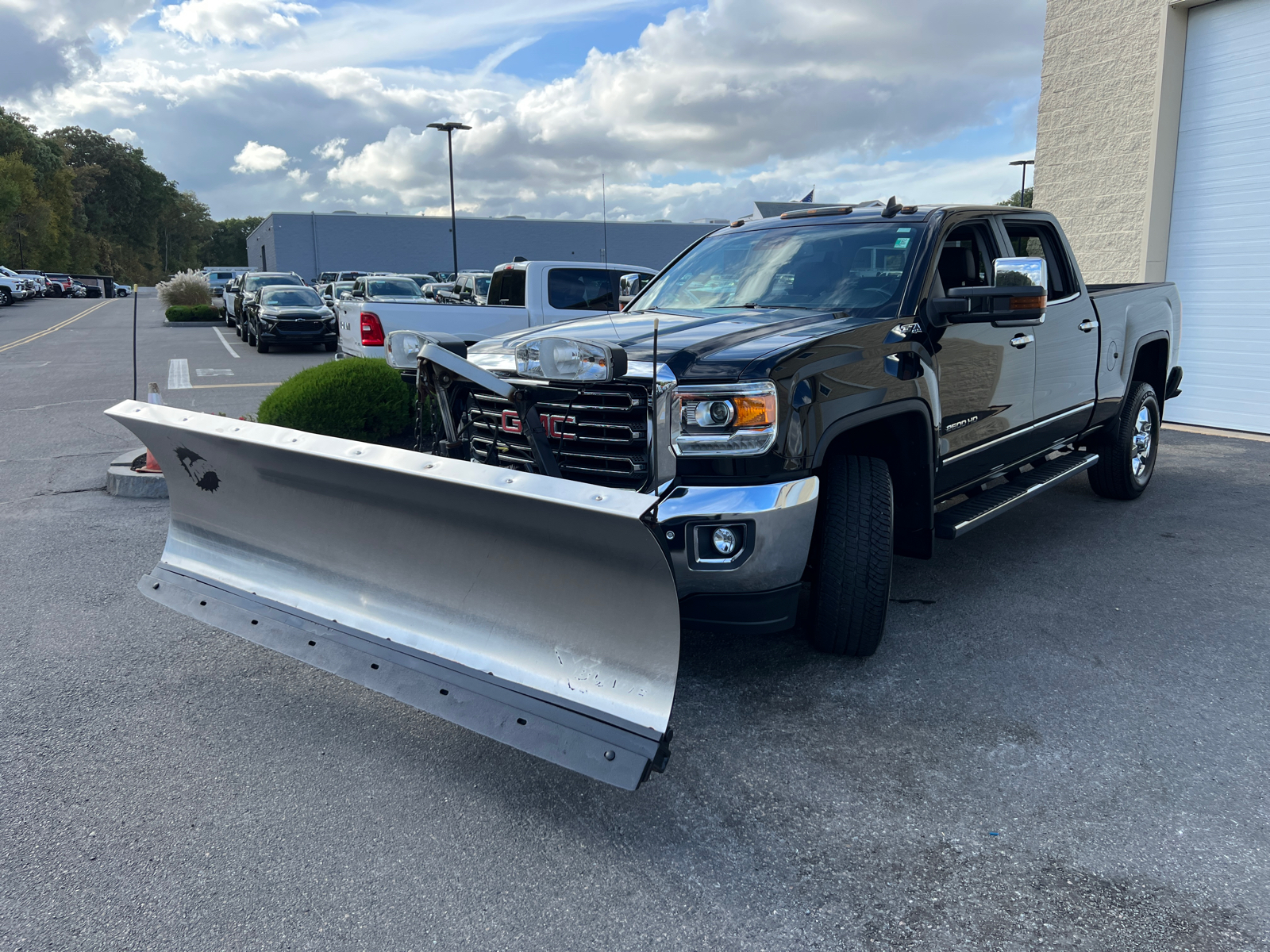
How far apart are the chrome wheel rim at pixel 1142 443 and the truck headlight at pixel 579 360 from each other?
498cm

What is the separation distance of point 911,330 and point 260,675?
3.15 metres

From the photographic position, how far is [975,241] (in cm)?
494

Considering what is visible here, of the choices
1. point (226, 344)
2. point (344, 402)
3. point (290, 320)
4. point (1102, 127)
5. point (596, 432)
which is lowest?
point (226, 344)

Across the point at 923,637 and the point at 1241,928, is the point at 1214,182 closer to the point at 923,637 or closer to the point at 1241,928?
the point at 923,637

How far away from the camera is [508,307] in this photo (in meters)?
9.62

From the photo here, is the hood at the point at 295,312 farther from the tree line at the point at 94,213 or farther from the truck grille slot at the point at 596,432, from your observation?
the tree line at the point at 94,213

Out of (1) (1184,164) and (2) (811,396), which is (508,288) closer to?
(2) (811,396)

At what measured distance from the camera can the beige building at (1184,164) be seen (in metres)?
9.71

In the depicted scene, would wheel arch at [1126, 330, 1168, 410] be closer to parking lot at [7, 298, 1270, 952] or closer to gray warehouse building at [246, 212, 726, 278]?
parking lot at [7, 298, 1270, 952]

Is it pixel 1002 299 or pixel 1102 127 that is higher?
pixel 1102 127

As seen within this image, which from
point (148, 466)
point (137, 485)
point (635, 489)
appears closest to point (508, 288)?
point (148, 466)

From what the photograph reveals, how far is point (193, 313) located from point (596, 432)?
34.4m

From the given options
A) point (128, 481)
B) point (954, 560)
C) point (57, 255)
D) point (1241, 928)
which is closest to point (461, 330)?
point (128, 481)

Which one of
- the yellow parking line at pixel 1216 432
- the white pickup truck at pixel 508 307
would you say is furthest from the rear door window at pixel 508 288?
the yellow parking line at pixel 1216 432
